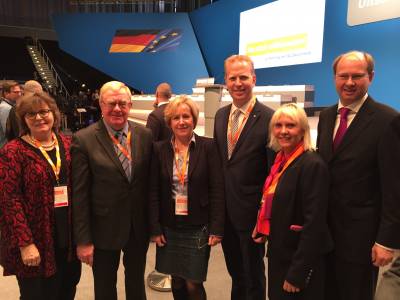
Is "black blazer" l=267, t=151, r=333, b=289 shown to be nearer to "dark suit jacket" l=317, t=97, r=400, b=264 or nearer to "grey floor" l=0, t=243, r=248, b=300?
"dark suit jacket" l=317, t=97, r=400, b=264

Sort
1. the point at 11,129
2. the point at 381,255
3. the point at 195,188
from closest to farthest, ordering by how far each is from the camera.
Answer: the point at 381,255 < the point at 195,188 < the point at 11,129

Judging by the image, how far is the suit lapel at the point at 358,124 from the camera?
5.12 ft

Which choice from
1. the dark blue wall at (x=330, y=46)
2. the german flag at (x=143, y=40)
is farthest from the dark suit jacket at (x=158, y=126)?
the german flag at (x=143, y=40)

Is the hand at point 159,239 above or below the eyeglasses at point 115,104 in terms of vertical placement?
below

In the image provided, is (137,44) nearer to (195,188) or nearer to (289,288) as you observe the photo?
(195,188)

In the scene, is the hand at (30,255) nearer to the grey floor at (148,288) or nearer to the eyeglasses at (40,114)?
the eyeglasses at (40,114)

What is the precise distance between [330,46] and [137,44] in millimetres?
8574

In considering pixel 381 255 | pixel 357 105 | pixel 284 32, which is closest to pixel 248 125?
pixel 357 105

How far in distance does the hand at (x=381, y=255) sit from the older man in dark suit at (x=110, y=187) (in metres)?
1.19

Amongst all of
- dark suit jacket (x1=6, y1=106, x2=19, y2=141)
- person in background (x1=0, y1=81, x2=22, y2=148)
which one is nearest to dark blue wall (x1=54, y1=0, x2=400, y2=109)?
person in background (x1=0, y1=81, x2=22, y2=148)

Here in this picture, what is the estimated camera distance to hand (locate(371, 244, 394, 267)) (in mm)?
1497

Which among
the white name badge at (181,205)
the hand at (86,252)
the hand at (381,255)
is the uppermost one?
the white name badge at (181,205)

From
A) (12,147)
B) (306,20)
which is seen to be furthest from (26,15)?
(12,147)

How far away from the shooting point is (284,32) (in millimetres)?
8383
